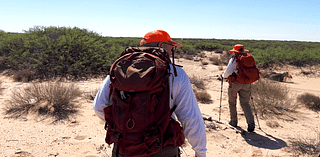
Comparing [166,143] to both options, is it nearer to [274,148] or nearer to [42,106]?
[274,148]

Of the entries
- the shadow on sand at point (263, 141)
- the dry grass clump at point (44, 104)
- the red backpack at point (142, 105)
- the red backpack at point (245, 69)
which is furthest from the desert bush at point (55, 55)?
the red backpack at point (142, 105)

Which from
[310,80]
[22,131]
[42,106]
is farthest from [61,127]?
[310,80]

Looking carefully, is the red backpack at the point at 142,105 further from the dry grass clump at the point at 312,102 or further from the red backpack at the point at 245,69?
the dry grass clump at the point at 312,102

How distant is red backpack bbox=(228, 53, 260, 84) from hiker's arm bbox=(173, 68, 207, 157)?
10.3 feet

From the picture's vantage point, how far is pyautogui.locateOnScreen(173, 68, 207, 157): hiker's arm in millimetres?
1368

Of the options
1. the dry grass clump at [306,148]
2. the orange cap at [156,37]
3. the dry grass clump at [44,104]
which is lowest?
the dry grass clump at [306,148]

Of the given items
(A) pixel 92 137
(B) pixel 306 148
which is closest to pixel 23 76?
(A) pixel 92 137

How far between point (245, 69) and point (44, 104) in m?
4.67

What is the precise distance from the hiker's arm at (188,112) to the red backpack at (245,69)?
10.3 feet

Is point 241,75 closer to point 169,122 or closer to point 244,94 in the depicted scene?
point 244,94

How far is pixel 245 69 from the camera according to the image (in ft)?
13.6

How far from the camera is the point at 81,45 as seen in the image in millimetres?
10906

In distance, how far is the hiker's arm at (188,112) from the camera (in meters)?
1.37

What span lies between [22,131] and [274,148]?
4909mm
